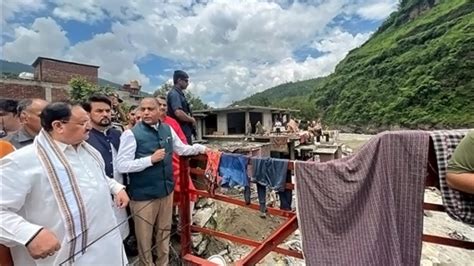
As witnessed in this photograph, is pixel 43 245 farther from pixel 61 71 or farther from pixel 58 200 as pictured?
pixel 61 71

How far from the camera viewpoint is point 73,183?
155cm

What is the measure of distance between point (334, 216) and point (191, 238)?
1.90 metres

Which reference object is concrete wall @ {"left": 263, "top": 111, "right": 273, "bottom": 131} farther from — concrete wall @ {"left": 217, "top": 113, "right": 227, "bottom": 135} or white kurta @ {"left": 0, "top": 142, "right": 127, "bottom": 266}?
white kurta @ {"left": 0, "top": 142, "right": 127, "bottom": 266}

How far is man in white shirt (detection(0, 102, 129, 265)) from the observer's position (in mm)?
1338

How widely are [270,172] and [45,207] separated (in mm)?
1509

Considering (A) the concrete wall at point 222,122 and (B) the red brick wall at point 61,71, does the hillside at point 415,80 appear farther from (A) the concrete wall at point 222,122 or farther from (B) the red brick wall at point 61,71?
(B) the red brick wall at point 61,71

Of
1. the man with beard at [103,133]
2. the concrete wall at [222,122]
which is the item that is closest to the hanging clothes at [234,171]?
the man with beard at [103,133]

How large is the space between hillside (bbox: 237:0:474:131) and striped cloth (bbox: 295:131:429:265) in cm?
3723

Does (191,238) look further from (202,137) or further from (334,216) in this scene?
(202,137)

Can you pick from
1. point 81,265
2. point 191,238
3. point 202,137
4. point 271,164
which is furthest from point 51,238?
point 202,137

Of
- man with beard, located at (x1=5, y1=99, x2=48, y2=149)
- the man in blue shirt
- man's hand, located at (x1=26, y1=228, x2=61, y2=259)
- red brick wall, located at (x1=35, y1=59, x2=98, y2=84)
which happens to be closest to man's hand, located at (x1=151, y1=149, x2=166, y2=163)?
man with beard, located at (x1=5, y1=99, x2=48, y2=149)

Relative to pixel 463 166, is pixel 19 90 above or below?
above

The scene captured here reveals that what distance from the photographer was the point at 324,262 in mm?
1837

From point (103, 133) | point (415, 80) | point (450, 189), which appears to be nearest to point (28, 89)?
point (103, 133)
